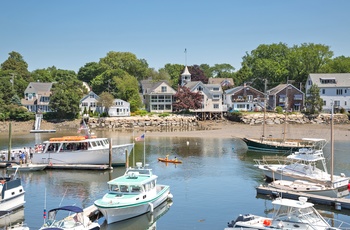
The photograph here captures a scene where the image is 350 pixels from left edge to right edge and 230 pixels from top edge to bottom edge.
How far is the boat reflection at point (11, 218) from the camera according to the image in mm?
27766

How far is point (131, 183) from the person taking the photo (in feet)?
96.8

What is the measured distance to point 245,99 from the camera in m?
102

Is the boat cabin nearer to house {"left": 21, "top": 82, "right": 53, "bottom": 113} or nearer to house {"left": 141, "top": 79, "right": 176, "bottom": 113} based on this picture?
house {"left": 141, "top": 79, "right": 176, "bottom": 113}

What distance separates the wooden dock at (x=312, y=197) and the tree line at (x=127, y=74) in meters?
64.2

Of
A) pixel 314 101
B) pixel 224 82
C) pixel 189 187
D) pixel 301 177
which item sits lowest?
pixel 189 187

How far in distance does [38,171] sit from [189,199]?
18.2 metres

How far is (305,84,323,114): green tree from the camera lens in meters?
95.4

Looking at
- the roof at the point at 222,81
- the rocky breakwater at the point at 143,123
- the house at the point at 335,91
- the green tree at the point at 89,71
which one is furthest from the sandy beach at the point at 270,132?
the green tree at the point at 89,71

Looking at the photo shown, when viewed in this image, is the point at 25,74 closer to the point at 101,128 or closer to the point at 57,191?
the point at 101,128

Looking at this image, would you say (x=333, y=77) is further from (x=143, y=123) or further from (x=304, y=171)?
(x=304, y=171)

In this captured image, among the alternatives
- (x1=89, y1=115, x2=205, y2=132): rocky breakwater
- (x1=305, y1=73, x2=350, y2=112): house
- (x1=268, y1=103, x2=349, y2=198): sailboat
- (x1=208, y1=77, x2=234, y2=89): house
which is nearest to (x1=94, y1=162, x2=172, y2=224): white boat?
(x1=268, y1=103, x2=349, y2=198): sailboat

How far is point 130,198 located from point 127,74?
287 feet

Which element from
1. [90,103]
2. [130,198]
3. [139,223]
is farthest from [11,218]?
[90,103]

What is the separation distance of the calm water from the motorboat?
1828 mm
